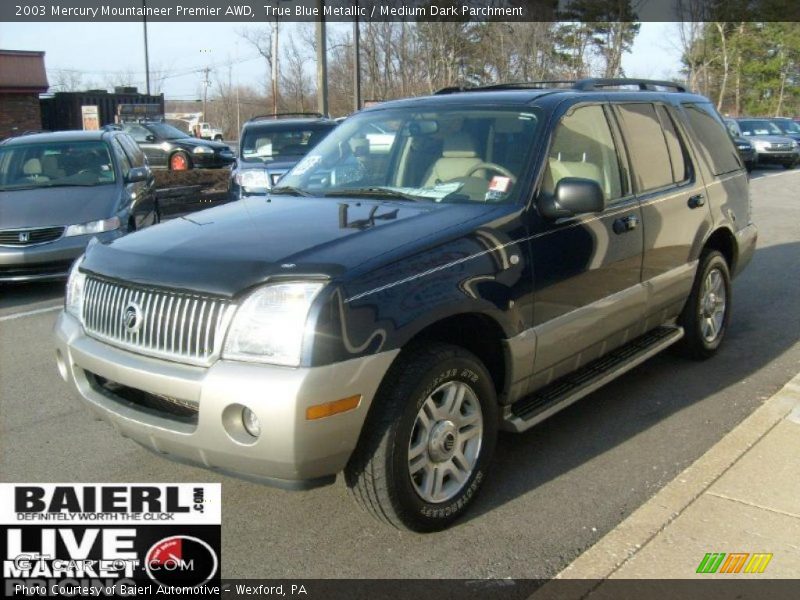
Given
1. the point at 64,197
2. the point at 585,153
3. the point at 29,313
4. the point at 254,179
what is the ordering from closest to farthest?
the point at 585,153 < the point at 29,313 < the point at 64,197 < the point at 254,179

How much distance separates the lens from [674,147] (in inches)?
222

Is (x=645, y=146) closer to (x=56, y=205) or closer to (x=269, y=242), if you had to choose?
(x=269, y=242)

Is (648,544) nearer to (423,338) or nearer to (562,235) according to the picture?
(423,338)

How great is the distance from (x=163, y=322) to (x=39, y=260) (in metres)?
5.67

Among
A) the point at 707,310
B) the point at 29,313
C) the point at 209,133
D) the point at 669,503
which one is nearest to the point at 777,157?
the point at 707,310

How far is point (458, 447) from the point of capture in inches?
147

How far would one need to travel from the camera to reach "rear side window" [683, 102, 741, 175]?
6.00 metres

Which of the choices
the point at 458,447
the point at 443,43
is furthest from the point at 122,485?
the point at 443,43

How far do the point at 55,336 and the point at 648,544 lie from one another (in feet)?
9.26

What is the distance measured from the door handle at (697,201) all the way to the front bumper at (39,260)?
5588 mm

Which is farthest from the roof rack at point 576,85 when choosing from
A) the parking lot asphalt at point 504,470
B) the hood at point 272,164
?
the hood at point 272,164

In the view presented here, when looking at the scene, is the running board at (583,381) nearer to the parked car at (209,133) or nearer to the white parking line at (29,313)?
the white parking line at (29,313)

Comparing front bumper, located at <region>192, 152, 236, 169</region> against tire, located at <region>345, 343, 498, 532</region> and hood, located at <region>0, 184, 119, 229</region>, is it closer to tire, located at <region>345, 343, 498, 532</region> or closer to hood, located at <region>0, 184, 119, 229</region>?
hood, located at <region>0, 184, 119, 229</region>

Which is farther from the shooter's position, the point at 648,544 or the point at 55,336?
the point at 55,336
